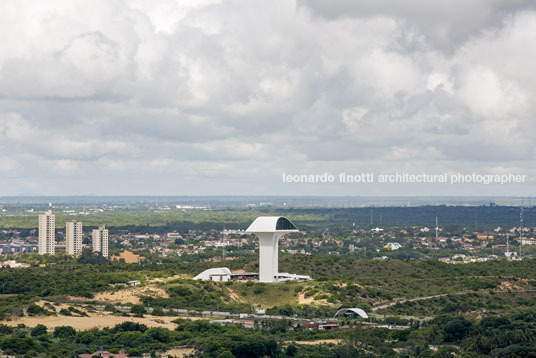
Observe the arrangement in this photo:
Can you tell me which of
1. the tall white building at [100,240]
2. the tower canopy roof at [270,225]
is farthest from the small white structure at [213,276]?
the tall white building at [100,240]

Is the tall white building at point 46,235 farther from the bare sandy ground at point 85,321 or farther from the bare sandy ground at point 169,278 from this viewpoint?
the bare sandy ground at point 85,321

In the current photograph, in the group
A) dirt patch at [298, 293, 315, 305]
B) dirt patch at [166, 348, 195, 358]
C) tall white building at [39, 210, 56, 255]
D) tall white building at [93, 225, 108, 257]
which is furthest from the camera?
tall white building at [39, 210, 56, 255]

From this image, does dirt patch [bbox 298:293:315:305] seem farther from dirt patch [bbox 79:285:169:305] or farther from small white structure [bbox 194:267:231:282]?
dirt patch [bbox 79:285:169:305]

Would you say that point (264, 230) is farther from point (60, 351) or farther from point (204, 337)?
point (60, 351)

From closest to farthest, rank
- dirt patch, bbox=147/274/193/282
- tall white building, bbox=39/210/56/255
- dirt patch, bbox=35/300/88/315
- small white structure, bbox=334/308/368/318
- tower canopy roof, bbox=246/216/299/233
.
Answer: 1. small white structure, bbox=334/308/368/318
2. dirt patch, bbox=35/300/88/315
3. tower canopy roof, bbox=246/216/299/233
4. dirt patch, bbox=147/274/193/282
5. tall white building, bbox=39/210/56/255

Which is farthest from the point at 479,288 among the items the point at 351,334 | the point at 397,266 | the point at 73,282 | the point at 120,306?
the point at 73,282

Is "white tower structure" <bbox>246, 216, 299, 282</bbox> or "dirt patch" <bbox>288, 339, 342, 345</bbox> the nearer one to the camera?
"dirt patch" <bbox>288, 339, 342, 345</bbox>

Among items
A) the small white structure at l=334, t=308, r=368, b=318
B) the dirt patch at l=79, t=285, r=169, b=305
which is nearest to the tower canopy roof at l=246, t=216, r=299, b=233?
the dirt patch at l=79, t=285, r=169, b=305
